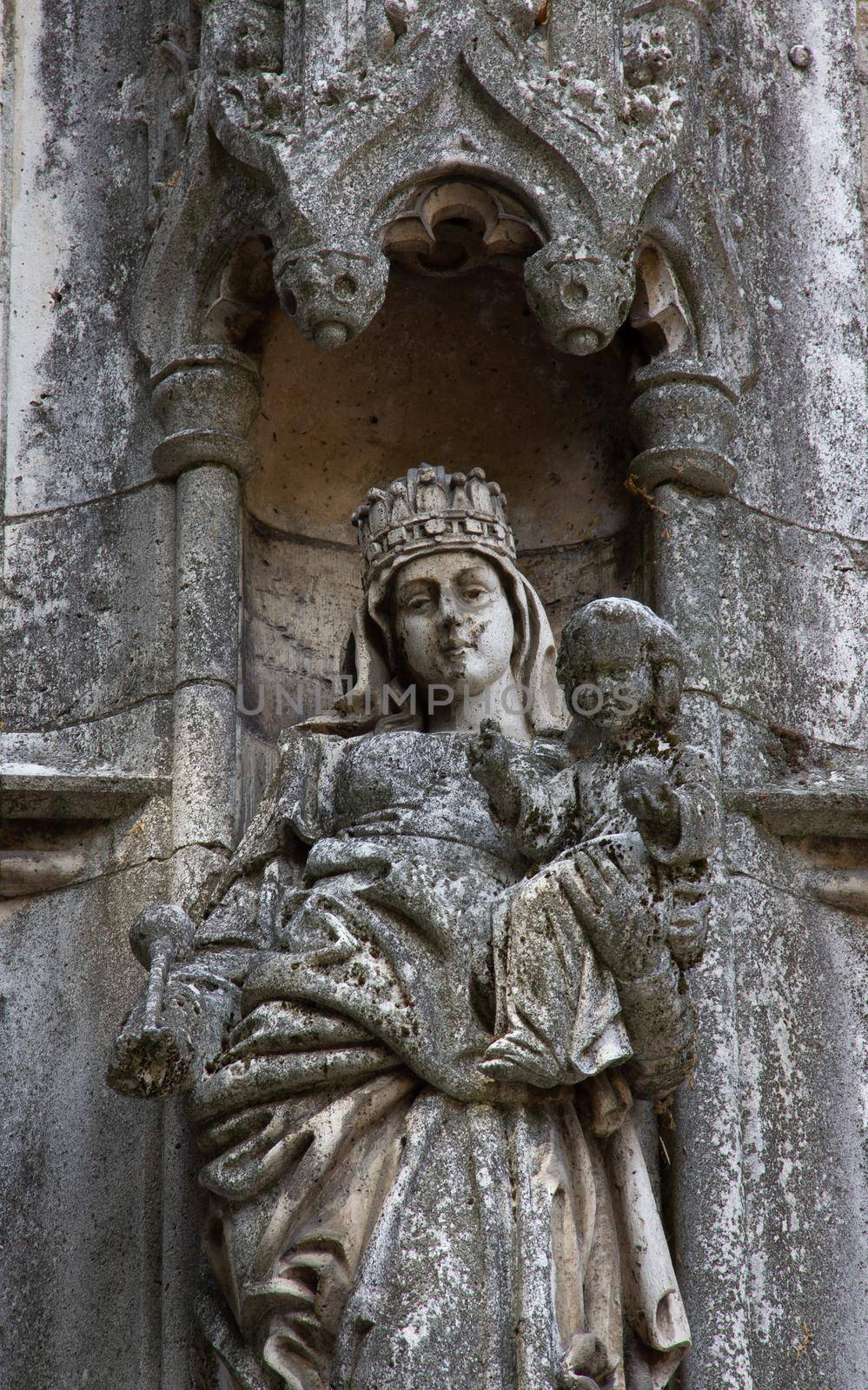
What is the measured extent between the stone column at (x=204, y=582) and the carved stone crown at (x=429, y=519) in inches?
15.2

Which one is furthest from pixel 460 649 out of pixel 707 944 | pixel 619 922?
pixel 619 922

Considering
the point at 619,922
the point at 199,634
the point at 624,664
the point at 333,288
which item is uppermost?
the point at 333,288

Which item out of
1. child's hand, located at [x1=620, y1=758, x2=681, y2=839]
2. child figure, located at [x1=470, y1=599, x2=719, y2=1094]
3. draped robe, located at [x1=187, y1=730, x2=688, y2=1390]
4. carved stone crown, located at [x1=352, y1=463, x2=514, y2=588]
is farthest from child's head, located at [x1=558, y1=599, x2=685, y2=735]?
carved stone crown, located at [x1=352, y1=463, x2=514, y2=588]

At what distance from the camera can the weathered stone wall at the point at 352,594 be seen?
629cm

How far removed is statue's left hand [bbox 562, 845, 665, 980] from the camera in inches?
A: 225

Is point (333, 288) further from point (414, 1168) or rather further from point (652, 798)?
point (414, 1168)

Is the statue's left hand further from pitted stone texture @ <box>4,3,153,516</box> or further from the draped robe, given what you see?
pitted stone texture @ <box>4,3,153,516</box>

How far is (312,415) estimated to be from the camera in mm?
7566

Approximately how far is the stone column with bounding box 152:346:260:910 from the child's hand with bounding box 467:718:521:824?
785 mm

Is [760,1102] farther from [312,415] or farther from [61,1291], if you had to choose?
[312,415]

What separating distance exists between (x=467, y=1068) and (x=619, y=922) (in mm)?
418

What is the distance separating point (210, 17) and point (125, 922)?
227cm

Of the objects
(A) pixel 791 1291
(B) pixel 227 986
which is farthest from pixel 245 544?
(A) pixel 791 1291

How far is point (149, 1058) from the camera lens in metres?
5.73
